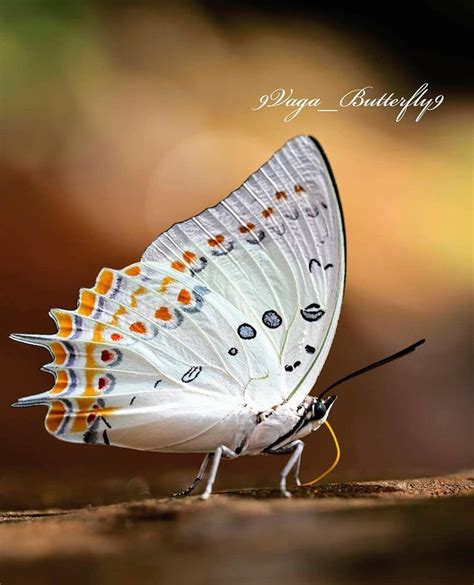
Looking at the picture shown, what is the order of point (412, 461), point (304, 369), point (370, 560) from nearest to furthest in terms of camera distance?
point (370, 560)
point (304, 369)
point (412, 461)

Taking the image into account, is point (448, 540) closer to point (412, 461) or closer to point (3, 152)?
point (412, 461)

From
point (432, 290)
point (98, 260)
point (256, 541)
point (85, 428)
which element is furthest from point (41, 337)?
point (432, 290)

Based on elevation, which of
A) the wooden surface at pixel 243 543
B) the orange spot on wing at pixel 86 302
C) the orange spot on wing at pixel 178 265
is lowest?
the wooden surface at pixel 243 543

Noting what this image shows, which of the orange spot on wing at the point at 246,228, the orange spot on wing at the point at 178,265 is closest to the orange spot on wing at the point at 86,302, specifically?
the orange spot on wing at the point at 178,265

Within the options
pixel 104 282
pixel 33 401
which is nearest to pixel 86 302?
pixel 104 282

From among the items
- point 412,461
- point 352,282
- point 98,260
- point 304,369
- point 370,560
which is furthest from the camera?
point 352,282

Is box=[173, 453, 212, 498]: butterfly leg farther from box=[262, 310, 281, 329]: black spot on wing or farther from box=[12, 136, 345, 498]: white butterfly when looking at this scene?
box=[262, 310, 281, 329]: black spot on wing

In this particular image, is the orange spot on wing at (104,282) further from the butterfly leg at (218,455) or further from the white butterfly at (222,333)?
the butterfly leg at (218,455)
